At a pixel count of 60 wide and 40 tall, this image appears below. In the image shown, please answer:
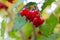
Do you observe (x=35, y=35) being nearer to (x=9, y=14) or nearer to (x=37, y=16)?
(x=37, y=16)

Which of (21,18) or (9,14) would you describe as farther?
(9,14)

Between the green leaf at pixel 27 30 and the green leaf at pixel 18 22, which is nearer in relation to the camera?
the green leaf at pixel 18 22

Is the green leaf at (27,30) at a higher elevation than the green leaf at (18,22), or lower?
higher

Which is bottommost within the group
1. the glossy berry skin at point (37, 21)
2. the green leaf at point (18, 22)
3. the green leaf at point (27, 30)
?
the green leaf at point (18, 22)

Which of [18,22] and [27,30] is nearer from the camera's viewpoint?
[18,22]

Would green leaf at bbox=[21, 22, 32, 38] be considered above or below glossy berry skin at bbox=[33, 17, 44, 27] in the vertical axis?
above

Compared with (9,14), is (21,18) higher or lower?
lower

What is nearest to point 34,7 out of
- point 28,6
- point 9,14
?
point 28,6
